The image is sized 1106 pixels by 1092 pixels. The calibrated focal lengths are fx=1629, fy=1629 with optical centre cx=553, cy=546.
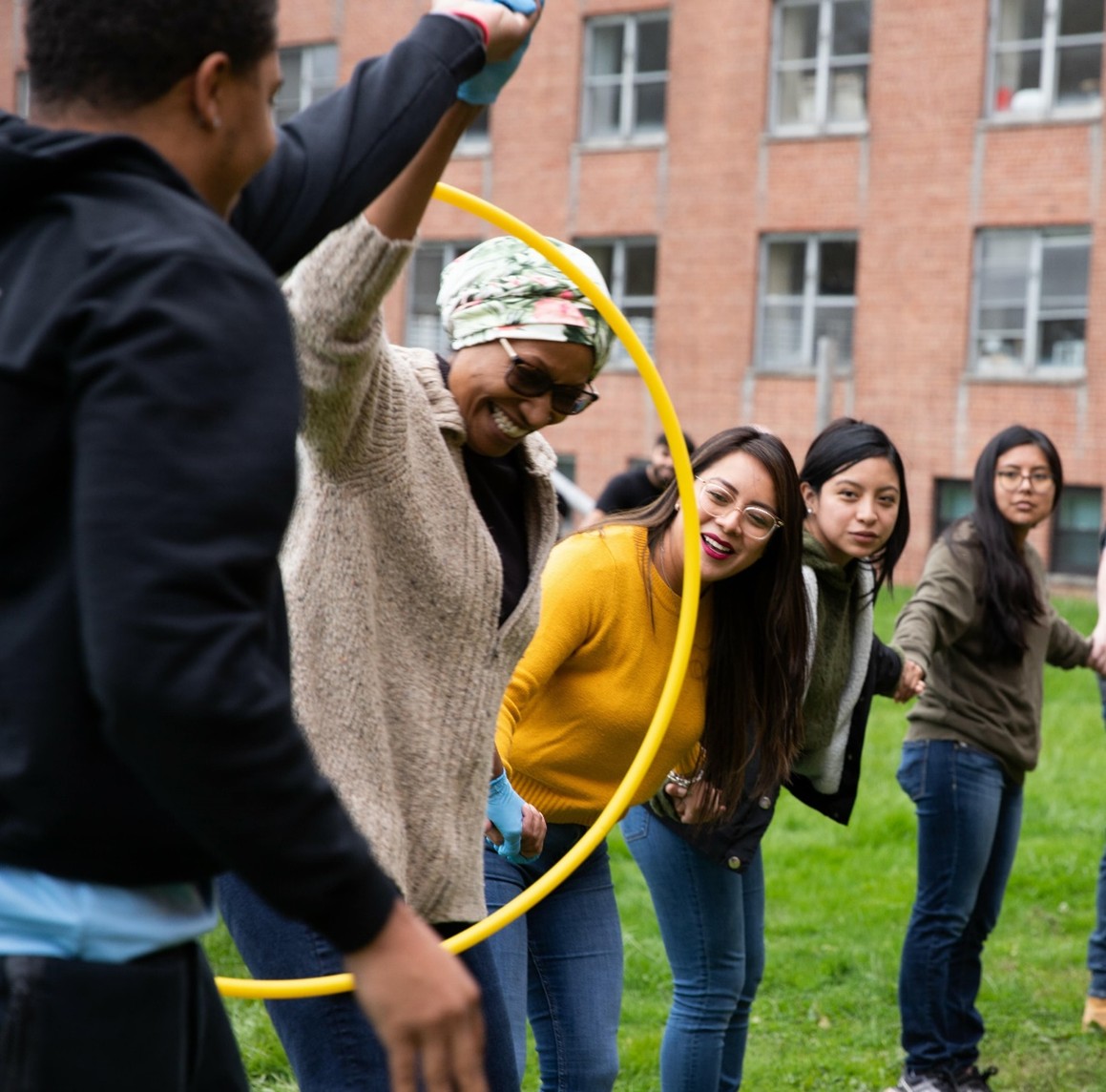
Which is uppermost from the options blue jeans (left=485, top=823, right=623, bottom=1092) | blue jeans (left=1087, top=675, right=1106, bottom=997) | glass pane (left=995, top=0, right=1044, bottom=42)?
glass pane (left=995, top=0, right=1044, bottom=42)

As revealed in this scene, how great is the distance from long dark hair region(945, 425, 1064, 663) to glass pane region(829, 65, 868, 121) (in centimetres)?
1629

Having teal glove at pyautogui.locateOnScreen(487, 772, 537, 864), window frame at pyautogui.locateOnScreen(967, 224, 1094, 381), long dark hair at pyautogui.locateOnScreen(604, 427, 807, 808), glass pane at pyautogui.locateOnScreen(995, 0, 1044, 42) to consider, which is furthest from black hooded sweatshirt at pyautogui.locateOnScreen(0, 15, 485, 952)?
glass pane at pyautogui.locateOnScreen(995, 0, 1044, 42)

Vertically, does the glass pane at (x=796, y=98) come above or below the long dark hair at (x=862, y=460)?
above

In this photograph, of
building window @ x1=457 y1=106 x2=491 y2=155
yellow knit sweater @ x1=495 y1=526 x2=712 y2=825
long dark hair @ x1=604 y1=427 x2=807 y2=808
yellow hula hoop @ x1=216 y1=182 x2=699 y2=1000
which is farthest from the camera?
building window @ x1=457 y1=106 x2=491 y2=155

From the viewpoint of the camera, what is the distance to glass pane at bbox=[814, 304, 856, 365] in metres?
21.1

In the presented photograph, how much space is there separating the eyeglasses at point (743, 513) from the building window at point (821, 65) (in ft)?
58.0

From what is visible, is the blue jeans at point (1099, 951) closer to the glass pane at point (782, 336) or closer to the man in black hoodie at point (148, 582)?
the man in black hoodie at point (148, 582)

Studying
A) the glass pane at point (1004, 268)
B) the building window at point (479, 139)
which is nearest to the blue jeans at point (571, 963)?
the glass pane at point (1004, 268)

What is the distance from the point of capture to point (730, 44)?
21.4 metres

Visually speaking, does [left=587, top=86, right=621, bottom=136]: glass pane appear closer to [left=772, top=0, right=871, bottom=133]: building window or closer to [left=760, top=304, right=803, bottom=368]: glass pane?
[left=772, top=0, right=871, bottom=133]: building window

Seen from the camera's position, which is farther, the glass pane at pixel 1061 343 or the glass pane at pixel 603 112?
the glass pane at pixel 603 112

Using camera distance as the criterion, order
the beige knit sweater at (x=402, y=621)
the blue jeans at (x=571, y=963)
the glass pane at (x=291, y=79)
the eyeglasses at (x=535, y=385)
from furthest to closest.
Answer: the glass pane at (x=291, y=79) < the blue jeans at (x=571, y=963) < the eyeglasses at (x=535, y=385) < the beige knit sweater at (x=402, y=621)

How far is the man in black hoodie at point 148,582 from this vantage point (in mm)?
1455

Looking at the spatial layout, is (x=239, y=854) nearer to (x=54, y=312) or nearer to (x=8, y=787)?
→ (x=8, y=787)
